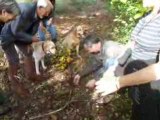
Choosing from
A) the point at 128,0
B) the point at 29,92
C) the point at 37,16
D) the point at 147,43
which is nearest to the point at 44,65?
the point at 29,92

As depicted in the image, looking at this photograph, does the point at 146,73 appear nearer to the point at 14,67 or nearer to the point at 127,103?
the point at 127,103

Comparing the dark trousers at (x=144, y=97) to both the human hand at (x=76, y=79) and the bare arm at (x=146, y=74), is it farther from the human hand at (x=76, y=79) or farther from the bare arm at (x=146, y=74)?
the human hand at (x=76, y=79)

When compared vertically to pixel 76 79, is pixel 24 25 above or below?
above

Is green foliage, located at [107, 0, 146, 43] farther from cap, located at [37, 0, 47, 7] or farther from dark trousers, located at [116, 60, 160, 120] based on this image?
dark trousers, located at [116, 60, 160, 120]

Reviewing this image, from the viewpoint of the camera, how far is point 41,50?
6.36m

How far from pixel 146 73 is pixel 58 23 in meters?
5.41

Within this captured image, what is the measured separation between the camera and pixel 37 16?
18.1 feet

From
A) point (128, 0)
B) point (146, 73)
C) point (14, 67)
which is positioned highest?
point (146, 73)

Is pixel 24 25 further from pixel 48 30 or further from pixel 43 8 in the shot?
pixel 48 30

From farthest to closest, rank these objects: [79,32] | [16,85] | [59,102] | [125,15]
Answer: [79,32], [125,15], [16,85], [59,102]

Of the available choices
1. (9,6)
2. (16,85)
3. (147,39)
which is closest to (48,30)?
(16,85)

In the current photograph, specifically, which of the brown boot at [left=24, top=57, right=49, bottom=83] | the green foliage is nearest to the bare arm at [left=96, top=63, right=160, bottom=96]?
the green foliage

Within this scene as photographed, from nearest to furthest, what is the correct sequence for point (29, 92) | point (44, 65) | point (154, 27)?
point (154, 27), point (29, 92), point (44, 65)

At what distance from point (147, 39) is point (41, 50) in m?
3.06
